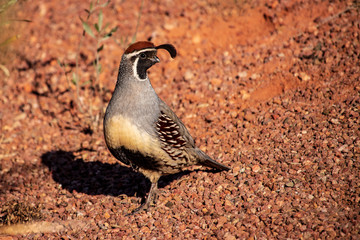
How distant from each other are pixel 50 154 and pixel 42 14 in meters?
4.20

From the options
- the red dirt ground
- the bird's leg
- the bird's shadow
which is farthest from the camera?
the bird's shadow

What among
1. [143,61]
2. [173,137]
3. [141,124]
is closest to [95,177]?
[173,137]

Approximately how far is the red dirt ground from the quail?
55 cm

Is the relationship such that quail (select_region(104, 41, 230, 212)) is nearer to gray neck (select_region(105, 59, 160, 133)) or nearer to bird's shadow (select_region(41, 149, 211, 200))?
gray neck (select_region(105, 59, 160, 133))

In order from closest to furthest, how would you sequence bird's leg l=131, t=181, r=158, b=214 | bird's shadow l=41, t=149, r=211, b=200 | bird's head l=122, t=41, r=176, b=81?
bird's head l=122, t=41, r=176, b=81 → bird's leg l=131, t=181, r=158, b=214 → bird's shadow l=41, t=149, r=211, b=200

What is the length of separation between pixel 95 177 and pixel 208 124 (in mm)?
1779

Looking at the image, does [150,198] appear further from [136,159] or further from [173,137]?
[173,137]

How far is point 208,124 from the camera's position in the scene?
242 inches

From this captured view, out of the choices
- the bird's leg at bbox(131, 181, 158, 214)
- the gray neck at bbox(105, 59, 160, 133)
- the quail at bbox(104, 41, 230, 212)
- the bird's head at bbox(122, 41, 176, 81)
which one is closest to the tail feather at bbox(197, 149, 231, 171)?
the quail at bbox(104, 41, 230, 212)

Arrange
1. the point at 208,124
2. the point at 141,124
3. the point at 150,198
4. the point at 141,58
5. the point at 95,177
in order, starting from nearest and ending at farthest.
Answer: the point at 141,124, the point at 141,58, the point at 150,198, the point at 95,177, the point at 208,124

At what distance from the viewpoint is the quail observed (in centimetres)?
439

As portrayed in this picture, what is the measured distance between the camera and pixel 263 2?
811cm

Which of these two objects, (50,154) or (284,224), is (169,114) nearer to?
(284,224)

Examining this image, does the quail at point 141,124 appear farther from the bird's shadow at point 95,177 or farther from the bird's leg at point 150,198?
the bird's shadow at point 95,177
